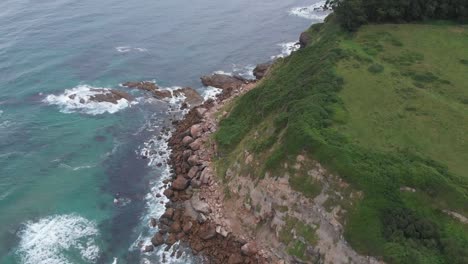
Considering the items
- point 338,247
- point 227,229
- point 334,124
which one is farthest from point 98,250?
point 334,124

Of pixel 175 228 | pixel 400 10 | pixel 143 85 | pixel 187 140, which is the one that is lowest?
pixel 175 228

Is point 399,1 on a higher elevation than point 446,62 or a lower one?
higher

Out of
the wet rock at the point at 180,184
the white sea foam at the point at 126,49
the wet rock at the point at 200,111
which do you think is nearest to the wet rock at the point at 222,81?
the wet rock at the point at 200,111

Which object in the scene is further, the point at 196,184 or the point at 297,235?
the point at 196,184

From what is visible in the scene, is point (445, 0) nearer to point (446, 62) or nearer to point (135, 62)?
Answer: point (446, 62)

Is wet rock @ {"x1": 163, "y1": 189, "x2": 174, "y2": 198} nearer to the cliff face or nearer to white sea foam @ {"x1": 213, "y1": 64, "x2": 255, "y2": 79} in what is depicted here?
the cliff face

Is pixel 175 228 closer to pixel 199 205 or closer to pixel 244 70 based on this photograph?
pixel 199 205

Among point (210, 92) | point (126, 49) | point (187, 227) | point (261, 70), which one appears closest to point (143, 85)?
point (210, 92)
